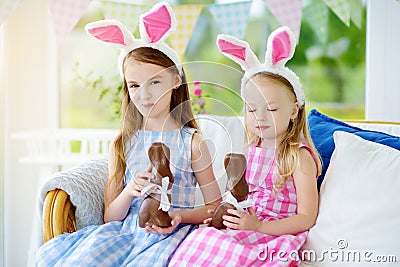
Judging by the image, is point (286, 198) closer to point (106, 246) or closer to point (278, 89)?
point (278, 89)

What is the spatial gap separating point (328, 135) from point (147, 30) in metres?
0.66

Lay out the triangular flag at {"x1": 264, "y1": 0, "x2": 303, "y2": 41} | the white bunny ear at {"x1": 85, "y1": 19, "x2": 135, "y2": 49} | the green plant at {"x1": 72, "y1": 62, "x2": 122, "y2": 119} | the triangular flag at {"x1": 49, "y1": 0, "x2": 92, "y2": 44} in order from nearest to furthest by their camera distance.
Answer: the white bunny ear at {"x1": 85, "y1": 19, "x2": 135, "y2": 49}
the triangular flag at {"x1": 264, "y1": 0, "x2": 303, "y2": 41}
the triangular flag at {"x1": 49, "y1": 0, "x2": 92, "y2": 44}
the green plant at {"x1": 72, "y1": 62, "x2": 122, "y2": 119}

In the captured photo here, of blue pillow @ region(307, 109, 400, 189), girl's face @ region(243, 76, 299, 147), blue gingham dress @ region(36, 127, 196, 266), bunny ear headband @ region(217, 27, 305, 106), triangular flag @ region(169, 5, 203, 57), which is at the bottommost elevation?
blue gingham dress @ region(36, 127, 196, 266)

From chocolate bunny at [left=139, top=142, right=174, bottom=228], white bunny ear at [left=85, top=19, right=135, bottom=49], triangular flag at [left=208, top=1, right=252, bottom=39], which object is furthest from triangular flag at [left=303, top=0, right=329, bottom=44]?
chocolate bunny at [left=139, top=142, right=174, bottom=228]

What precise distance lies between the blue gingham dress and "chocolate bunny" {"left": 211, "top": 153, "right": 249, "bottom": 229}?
106mm

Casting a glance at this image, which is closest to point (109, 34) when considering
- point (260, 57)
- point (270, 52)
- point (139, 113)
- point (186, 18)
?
point (139, 113)

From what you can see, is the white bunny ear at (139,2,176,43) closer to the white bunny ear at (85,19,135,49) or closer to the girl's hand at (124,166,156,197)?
the white bunny ear at (85,19,135,49)

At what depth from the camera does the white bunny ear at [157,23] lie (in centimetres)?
175

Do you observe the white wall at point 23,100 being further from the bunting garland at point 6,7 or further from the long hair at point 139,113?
the long hair at point 139,113

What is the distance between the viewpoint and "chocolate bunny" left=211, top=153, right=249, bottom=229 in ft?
5.43

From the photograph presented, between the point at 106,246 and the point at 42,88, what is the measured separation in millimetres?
1497

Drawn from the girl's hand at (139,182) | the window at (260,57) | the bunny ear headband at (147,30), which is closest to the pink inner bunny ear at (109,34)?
the bunny ear headband at (147,30)


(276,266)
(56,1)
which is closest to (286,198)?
(276,266)

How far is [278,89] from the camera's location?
174 cm
